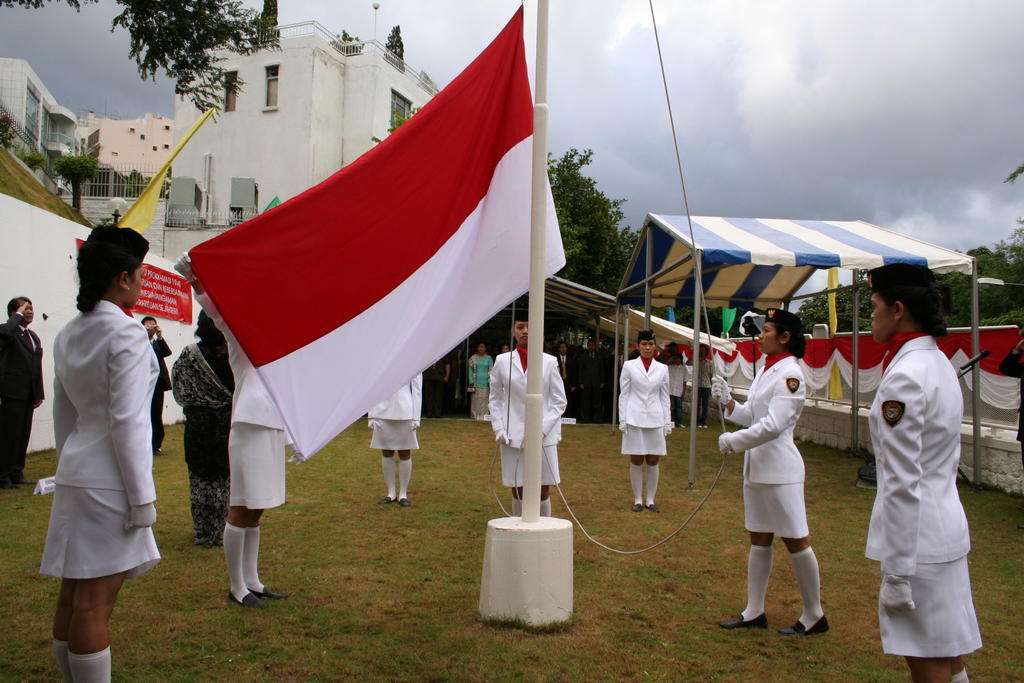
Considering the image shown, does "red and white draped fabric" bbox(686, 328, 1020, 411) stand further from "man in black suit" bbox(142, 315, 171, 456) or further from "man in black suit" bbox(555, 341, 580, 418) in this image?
"man in black suit" bbox(142, 315, 171, 456)

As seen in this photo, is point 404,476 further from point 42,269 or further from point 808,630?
point 42,269

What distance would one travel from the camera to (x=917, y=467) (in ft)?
9.08

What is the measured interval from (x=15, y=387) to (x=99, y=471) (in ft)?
22.8

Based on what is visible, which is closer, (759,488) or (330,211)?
(330,211)

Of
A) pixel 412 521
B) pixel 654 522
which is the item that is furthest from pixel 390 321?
pixel 654 522

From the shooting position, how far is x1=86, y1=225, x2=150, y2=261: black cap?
3.18 meters

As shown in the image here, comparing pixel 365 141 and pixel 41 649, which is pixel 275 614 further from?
pixel 365 141

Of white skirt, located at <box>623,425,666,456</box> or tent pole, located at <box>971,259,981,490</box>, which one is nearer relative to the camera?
white skirt, located at <box>623,425,666,456</box>

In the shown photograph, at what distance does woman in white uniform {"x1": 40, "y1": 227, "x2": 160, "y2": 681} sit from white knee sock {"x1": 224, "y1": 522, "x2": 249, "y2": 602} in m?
1.94

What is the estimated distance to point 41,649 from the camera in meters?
4.08

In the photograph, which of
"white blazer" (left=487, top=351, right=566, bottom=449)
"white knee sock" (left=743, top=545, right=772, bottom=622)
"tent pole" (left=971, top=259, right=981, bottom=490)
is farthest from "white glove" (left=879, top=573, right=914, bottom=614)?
"tent pole" (left=971, top=259, right=981, bottom=490)

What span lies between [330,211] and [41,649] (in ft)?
9.24

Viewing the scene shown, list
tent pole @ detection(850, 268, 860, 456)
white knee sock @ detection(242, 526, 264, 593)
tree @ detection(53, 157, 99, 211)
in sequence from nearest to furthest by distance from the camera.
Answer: white knee sock @ detection(242, 526, 264, 593), tent pole @ detection(850, 268, 860, 456), tree @ detection(53, 157, 99, 211)

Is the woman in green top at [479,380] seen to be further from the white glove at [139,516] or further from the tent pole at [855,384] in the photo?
the white glove at [139,516]
